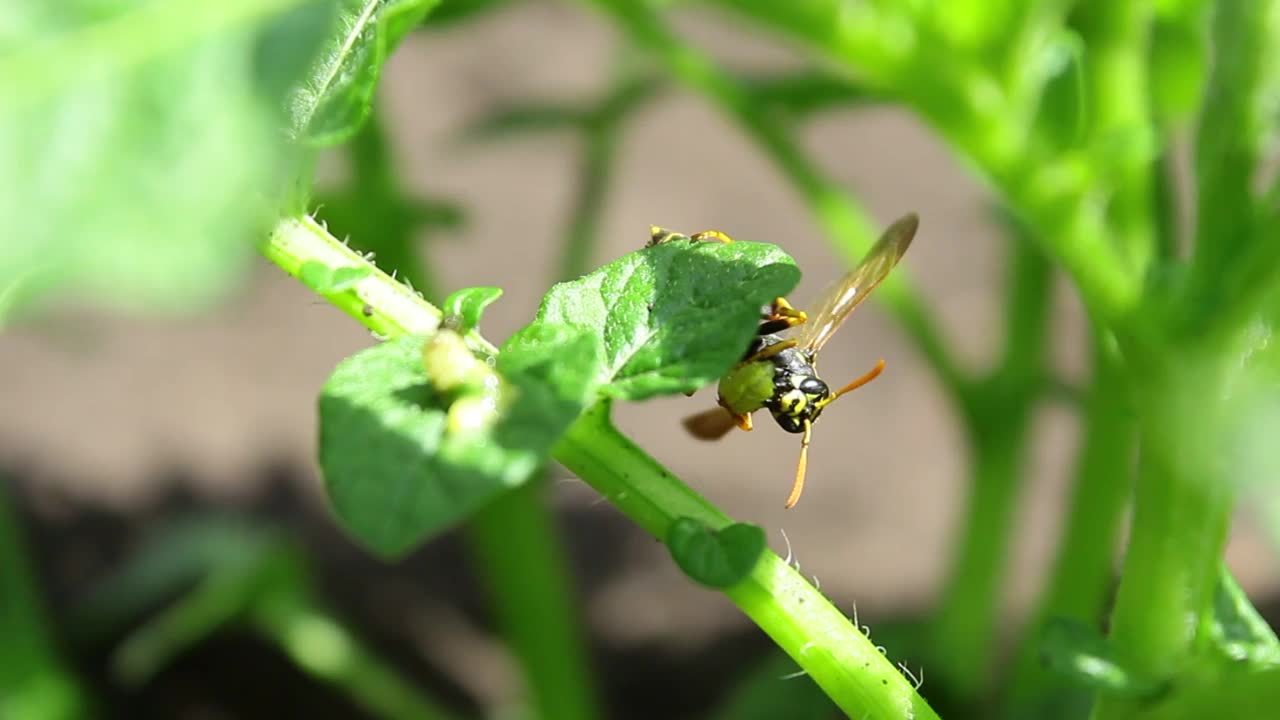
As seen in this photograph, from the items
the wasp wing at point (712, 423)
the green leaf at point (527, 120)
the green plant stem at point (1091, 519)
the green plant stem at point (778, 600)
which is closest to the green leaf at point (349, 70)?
the green plant stem at point (778, 600)

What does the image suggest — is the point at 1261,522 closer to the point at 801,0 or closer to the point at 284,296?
the point at 801,0

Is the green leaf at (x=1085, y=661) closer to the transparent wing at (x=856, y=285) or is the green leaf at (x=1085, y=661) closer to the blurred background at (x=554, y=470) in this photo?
the transparent wing at (x=856, y=285)

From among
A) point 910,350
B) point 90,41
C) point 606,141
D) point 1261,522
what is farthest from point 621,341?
point 910,350

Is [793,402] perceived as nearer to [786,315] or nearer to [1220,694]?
[786,315]

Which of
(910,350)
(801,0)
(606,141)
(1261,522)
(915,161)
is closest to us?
(1261,522)

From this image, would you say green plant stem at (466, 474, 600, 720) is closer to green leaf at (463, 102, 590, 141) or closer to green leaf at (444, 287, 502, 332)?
green leaf at (463, 102, 590, 141)

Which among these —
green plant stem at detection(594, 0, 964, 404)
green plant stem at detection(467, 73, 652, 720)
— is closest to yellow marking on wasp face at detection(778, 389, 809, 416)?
green plant stem at detection(594, 0, 964, 404)
